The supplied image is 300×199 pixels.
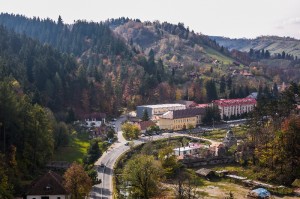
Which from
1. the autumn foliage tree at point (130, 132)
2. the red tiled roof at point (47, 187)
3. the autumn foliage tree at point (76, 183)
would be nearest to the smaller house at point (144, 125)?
the autumn foliage tree at point (130, 132)

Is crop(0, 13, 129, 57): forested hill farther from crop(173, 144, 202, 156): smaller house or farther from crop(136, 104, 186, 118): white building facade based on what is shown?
crop(173, 144, 202, 156): smaller house

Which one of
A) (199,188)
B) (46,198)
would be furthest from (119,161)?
(46,198)

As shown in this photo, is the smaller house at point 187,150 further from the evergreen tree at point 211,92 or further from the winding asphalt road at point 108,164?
the evergreen tree at point 211,92

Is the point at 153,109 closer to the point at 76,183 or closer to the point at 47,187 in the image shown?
the point at 47,187

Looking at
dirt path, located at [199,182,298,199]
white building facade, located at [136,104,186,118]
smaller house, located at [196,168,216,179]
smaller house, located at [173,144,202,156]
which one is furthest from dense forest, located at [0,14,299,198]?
smaller house, located at [173,144,202,156]

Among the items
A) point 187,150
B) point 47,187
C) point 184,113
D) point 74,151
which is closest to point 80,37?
point 184,113
